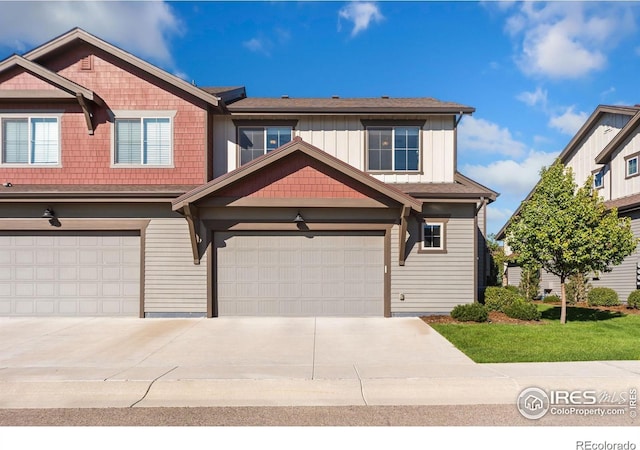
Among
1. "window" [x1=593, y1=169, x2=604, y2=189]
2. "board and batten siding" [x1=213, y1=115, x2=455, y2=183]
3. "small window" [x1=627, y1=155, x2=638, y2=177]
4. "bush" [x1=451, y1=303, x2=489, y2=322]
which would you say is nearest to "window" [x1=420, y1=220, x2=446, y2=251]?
"board and batten siding" [x1=213, y1=115, x2=455, y2=183]

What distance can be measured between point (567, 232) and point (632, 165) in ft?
35.0

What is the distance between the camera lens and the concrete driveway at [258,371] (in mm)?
6270

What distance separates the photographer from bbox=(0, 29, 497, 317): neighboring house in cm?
1259

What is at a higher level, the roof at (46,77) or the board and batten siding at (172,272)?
the roof at (46,77)

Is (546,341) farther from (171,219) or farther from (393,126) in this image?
(171,219)

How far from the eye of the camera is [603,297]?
672 inches

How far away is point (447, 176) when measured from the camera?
46.1 feet

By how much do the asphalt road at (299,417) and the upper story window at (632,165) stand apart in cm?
1734

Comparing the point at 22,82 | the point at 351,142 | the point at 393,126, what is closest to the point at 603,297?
the point at 393,126

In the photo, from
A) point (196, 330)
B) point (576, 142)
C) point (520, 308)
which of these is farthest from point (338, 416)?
point (576, 142)

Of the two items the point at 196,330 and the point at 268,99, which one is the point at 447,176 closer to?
the point at 268,99

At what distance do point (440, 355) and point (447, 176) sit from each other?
716 centimetres

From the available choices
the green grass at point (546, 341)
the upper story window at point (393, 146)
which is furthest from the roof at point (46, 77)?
the green grass at point (546, 341)

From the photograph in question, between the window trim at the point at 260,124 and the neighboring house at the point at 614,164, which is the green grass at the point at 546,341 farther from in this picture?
the window trim at the point at 260,124
